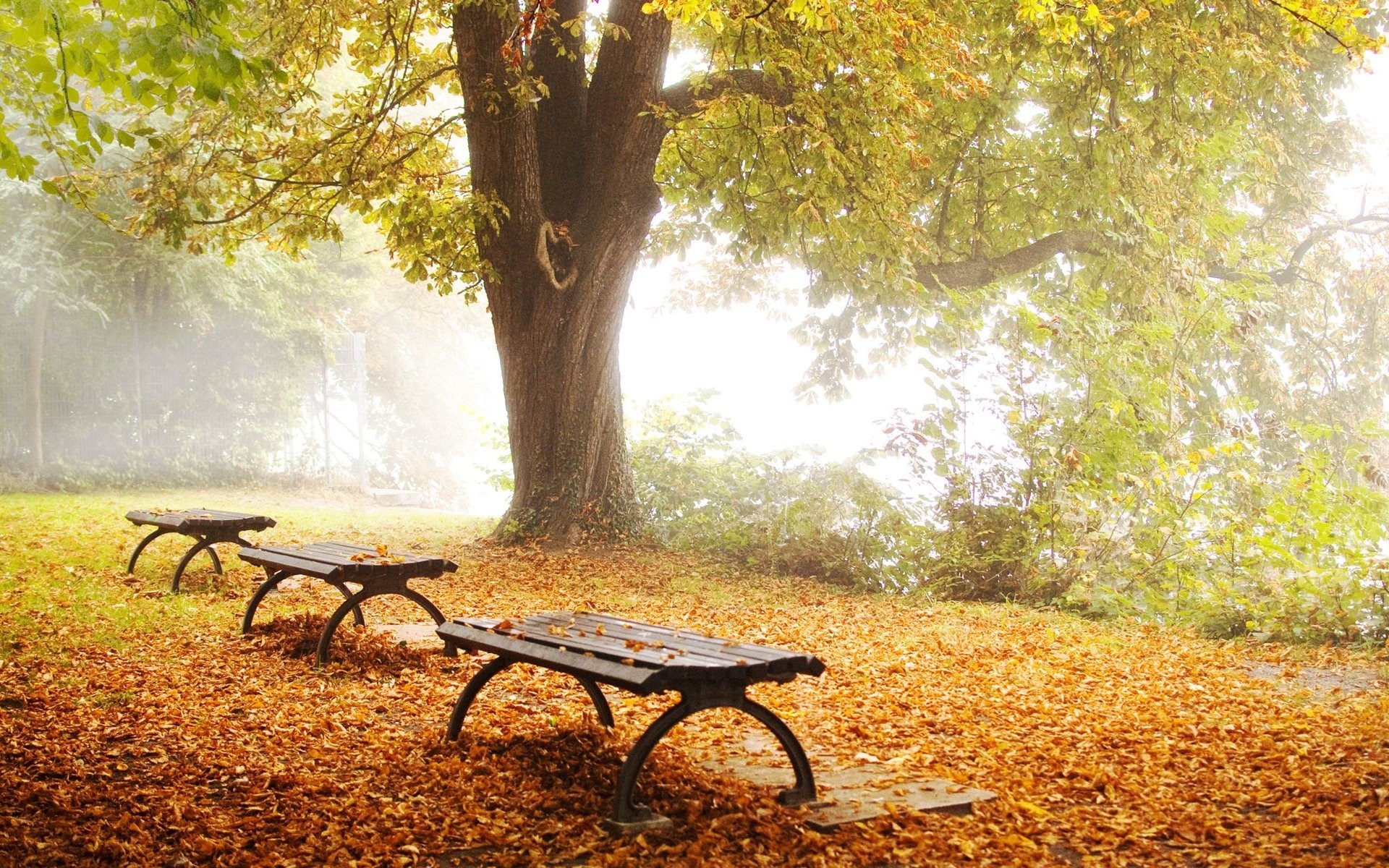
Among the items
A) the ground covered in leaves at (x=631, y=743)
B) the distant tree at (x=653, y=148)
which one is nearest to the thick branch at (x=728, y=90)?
the distant tree at (x=653, y=148)

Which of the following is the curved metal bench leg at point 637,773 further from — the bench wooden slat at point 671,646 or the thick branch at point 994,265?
the thick branch at point 994,265

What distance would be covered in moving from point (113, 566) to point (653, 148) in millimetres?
6090

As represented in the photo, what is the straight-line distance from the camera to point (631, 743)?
423 centimetres

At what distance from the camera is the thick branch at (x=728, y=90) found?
30.8 feet

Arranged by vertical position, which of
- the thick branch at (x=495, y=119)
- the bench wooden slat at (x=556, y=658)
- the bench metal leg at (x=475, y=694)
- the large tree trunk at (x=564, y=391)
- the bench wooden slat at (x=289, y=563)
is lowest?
the bench metal leg at (x=475, y=694)

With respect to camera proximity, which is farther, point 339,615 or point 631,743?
point 339,615

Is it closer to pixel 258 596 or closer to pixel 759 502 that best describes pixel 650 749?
pixel 258 596

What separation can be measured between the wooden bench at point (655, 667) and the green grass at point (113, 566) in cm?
341

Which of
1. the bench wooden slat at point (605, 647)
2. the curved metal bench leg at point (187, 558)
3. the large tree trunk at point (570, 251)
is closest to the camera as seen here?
the bench wooden slat at point (605, 647)

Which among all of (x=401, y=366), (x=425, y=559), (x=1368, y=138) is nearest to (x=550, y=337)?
(x=425, y=559)

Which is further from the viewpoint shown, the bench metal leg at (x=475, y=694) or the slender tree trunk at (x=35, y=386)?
the slender tree trunk at (x=35, y=386)

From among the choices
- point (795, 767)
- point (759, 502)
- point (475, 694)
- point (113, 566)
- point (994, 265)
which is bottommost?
point (795, 767)

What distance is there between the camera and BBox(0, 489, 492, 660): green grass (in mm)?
6207

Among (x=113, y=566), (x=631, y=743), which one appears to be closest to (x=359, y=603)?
(x=631, y=743)
